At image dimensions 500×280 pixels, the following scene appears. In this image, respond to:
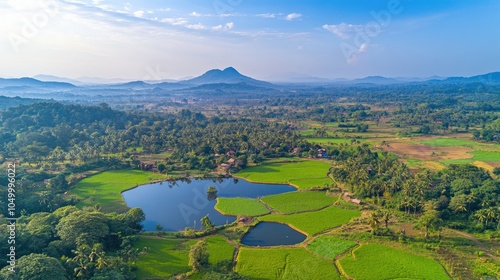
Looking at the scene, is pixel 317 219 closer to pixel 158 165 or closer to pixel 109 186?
pixel 158 165

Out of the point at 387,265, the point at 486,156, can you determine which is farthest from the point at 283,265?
the point at 486,156

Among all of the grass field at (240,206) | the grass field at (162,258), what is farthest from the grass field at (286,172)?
the grass field at (162,258)

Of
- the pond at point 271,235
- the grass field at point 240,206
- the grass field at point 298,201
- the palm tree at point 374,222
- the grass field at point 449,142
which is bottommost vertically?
the pond at point 271,235

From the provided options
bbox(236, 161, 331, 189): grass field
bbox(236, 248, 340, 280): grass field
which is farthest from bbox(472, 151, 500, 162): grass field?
bbox(236, 248, 340, 280): grass field

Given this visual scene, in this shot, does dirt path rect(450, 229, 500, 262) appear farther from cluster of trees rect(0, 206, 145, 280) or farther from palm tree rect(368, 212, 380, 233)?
cluster of trees rect(0, 206, 145, 280)

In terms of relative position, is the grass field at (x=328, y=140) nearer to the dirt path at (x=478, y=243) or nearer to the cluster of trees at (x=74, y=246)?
the dirt path at (x=478, y=243)

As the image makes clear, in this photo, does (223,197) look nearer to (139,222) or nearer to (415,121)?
(139,222)
